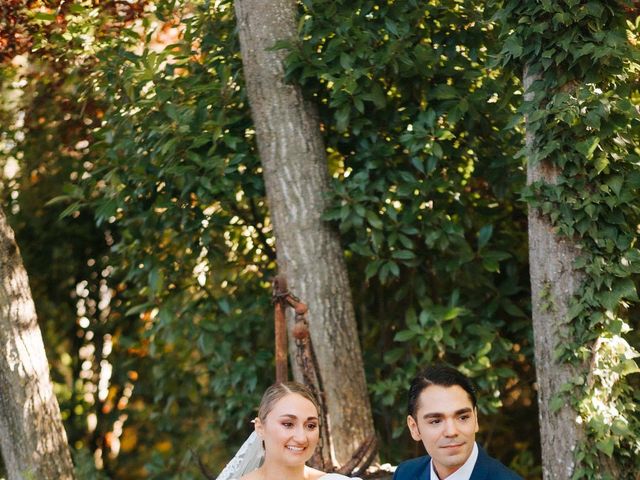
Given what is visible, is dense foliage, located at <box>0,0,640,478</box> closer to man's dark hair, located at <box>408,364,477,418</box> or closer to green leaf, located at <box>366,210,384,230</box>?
green leaf, located at <box>366,210,384,230</box>

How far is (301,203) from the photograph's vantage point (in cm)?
508

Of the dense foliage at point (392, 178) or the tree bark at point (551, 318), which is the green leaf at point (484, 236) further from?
the tree bark at point (551, 318)

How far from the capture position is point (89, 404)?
770 centimetres

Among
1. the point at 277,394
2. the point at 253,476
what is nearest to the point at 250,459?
the point at 253,476

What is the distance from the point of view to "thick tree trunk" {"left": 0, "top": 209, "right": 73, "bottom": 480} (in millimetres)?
4996

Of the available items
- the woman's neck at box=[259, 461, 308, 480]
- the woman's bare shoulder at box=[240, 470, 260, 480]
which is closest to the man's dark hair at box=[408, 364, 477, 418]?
the woman's neck at box=[259, 461, 308, 480]

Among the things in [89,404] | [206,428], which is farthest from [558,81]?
[89,404]

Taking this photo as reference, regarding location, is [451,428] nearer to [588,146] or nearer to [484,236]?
[588,146]

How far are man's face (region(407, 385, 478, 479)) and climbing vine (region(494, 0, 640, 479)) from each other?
1.16 m

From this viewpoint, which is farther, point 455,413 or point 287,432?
point 287,432

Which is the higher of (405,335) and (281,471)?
(405,335)

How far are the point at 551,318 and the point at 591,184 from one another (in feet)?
1.86

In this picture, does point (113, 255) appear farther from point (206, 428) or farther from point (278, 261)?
point (278, 261)

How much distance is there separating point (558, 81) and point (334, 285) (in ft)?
5.22
